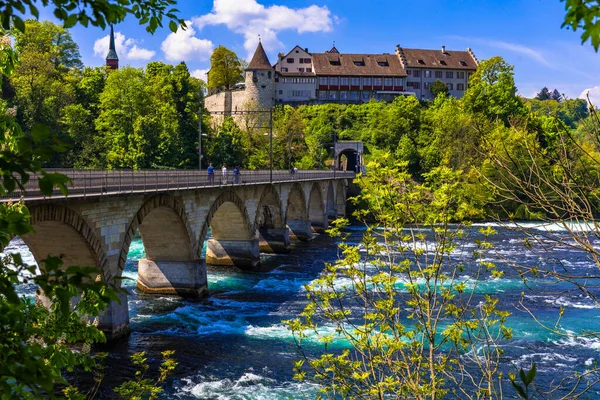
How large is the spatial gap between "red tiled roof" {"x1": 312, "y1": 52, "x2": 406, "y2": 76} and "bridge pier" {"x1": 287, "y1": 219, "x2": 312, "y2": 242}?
65796 mm

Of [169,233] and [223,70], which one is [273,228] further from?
[223,70]

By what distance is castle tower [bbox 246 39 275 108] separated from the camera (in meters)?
Answer: 108

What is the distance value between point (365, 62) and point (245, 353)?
105371 millimetres

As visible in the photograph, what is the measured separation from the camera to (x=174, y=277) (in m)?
31.5

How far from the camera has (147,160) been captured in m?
67.9

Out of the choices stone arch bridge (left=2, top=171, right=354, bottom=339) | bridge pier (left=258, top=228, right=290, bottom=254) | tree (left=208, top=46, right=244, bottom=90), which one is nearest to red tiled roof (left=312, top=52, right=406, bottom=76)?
tree (left=208, top=46, right=244, bottom=90)

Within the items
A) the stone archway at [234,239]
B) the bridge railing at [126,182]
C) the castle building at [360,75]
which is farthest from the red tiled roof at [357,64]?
the stone archway at [234,239]

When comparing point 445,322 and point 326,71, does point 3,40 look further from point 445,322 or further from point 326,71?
point 326,71

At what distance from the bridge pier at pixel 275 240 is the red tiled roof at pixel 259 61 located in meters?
64.6

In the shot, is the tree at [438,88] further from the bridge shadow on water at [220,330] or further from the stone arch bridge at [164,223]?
the bridge shadow on water at [220,330]

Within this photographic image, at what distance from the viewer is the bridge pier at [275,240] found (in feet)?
158

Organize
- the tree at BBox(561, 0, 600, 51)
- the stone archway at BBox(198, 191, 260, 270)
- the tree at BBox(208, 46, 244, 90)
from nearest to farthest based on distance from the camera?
the tree at BBox(561, 0, 600, 51) → the stone archway at BBox(198, 191, 260, 270) → the tree at BBox(208, 46, 244, 90)

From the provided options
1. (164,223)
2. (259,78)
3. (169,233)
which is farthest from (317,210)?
(259,78)

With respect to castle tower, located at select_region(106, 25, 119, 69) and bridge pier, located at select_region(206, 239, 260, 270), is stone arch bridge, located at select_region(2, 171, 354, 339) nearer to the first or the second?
Answer: bridge pier, located at select_region(206, 239, 260, 270)
